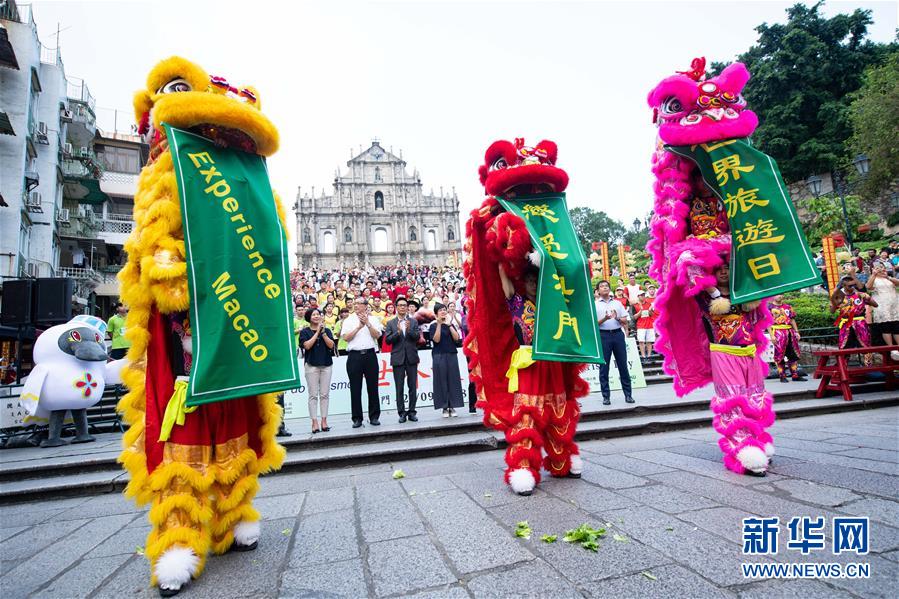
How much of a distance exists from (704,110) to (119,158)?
33459 mm

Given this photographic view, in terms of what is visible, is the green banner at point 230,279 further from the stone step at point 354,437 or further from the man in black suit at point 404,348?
the man in black suit at point 404,348

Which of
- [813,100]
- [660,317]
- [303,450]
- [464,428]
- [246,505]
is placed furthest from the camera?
[813,100]

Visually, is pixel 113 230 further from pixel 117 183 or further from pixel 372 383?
pixel 372 383

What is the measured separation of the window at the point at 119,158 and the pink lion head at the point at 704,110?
106 ft

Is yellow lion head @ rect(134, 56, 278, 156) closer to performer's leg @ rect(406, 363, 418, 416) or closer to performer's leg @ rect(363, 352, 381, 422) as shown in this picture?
performer's leg @ rect(363, 352, 381, 422)

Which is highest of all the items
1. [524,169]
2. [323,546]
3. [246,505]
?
[524,169]

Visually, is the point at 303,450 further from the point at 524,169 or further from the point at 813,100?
the point at 813,100

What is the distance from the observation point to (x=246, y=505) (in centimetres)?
269

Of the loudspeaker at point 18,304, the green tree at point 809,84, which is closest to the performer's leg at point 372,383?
the loudspeaker at point 18,304

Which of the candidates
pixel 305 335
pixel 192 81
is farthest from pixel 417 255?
pixel 192 81

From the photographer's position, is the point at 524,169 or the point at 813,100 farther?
the point at 813,100

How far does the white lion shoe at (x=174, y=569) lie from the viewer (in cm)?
222

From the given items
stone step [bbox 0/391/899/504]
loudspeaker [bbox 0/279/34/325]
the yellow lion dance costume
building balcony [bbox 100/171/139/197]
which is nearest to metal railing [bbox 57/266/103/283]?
building balcony [bbox 100/171/139/197]

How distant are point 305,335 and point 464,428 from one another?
8.47ft
